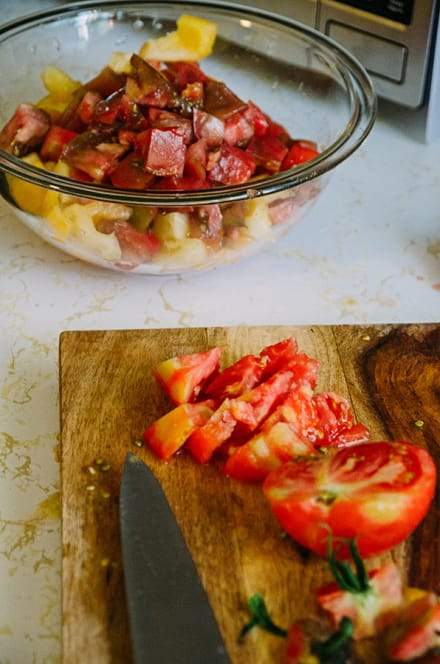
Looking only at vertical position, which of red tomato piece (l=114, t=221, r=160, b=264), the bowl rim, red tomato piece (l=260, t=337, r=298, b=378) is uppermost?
the bowl rim

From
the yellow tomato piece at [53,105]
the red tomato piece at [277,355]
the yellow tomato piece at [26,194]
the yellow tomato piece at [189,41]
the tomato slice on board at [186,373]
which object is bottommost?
the tomato slice on board at [186,373]

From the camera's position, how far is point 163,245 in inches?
51.8

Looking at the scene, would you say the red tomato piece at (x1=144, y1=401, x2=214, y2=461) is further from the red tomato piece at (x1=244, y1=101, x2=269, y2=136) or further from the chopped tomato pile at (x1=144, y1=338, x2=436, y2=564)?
the red tomato piece at (x1=244, y1=101, x2=269, y2=136)

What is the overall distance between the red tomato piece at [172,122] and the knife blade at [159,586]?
0.52m

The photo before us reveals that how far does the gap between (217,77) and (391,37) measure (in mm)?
Answer: 321

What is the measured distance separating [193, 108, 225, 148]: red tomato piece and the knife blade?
1.80ft

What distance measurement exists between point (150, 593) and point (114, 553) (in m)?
0.09

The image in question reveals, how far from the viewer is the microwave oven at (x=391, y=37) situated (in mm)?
1574

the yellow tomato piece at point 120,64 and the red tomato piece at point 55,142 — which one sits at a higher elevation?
the yellow tomato piece at point 120,64

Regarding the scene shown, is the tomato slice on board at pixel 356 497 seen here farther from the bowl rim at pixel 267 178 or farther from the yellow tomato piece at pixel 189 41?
the yellow tomato piece at pixel 189 41

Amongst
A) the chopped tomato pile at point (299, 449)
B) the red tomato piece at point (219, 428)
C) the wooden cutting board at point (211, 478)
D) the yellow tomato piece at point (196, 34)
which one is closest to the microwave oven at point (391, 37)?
the yellow tomato piece at point (196, 34)

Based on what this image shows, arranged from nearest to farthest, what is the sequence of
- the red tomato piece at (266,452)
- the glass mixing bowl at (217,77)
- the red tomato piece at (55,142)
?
the red tomato piece at (266,452) < the glass mixing bowl at (217,77) < the red tomato piece at (55,142)

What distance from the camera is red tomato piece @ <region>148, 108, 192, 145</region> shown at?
4.36 ft

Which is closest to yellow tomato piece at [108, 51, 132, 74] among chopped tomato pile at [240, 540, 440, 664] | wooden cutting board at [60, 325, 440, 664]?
wooden cutting board at [60, 325, 440, 664]
